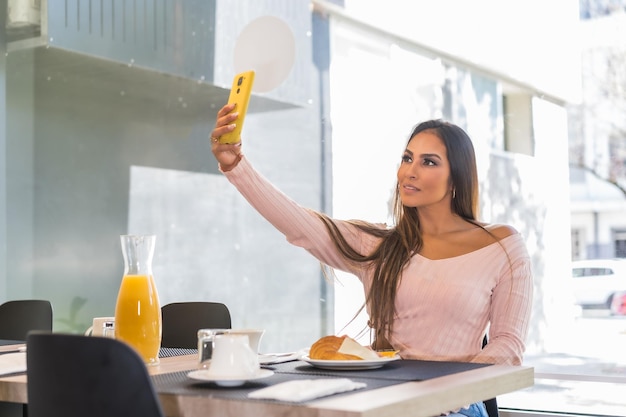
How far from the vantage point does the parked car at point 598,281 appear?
3531 mm

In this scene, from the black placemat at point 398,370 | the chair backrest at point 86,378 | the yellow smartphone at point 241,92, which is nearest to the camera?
the chair backrest at point 86,378

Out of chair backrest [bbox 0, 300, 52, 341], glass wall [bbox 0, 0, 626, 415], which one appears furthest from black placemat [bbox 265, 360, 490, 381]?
glass wall [bbox 0, 0, 626, 415]

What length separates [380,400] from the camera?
1223mm

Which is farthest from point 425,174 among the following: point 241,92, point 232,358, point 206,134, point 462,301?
point 206,134

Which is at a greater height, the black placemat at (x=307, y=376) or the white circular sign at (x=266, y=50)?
the white circular sign at (x=266, y=50)

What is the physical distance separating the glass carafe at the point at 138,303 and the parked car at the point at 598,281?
235 cm

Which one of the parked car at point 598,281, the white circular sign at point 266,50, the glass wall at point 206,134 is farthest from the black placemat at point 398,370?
the white circular sign at point 266,50

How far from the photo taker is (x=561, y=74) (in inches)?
146

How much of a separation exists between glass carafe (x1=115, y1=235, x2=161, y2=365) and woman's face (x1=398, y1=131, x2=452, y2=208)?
802mm

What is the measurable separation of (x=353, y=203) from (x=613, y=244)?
4.36 feet

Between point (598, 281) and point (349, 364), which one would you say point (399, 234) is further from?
point (598, 281)

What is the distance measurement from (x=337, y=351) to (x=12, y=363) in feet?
2.20

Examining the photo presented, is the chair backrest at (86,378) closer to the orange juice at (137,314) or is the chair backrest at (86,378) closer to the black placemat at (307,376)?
the black placemat at (307,376)

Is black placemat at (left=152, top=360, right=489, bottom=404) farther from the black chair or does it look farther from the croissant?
the black chair
